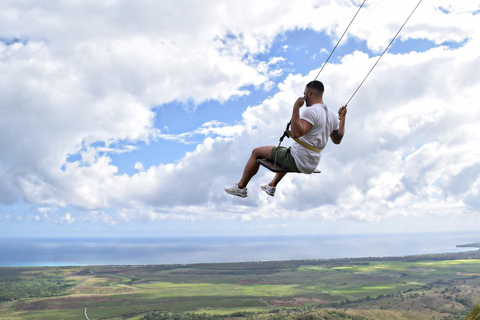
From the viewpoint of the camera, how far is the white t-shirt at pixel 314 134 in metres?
5.82

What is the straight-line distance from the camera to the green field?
287 feet

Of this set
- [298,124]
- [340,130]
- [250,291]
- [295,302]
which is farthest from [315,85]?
[250,291]

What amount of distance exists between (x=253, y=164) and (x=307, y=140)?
1.02 meters

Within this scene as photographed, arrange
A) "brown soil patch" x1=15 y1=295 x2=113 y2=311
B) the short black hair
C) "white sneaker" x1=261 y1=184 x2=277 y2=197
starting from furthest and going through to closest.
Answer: "brown soil patch" x1=15 y1=295 x2=113 y2=311, "white sneaker" x1=261 y1=184 x2=277 y2=197, the short black hair

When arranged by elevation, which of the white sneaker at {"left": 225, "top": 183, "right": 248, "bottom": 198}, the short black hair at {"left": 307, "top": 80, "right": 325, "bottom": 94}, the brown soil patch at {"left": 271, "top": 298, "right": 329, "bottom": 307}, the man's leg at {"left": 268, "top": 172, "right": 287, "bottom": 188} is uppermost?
the short black hair at {"left": 307, "top": 80, "right": 325, "bottom": 94}

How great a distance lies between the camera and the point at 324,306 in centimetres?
9238

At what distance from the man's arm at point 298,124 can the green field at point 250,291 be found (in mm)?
67743

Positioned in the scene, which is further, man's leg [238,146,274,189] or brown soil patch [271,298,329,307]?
brown soil patch [271,298,329,307]

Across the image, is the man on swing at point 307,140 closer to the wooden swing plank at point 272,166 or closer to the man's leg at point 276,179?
the wooden swing plank at point 272,166

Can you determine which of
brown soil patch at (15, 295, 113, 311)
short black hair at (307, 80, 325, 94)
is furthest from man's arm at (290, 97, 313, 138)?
brown soil patch at (15, 295, 113, 311)

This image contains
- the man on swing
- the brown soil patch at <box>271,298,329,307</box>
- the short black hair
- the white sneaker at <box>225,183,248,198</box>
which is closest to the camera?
the man on swing

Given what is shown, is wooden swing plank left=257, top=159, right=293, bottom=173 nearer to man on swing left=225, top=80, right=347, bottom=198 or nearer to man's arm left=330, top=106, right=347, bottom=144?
man on swing left=225, top=80, right=347, bottom=198

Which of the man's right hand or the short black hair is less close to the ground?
the short black hair

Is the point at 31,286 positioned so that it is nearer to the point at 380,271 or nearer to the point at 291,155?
the point at 380,271
